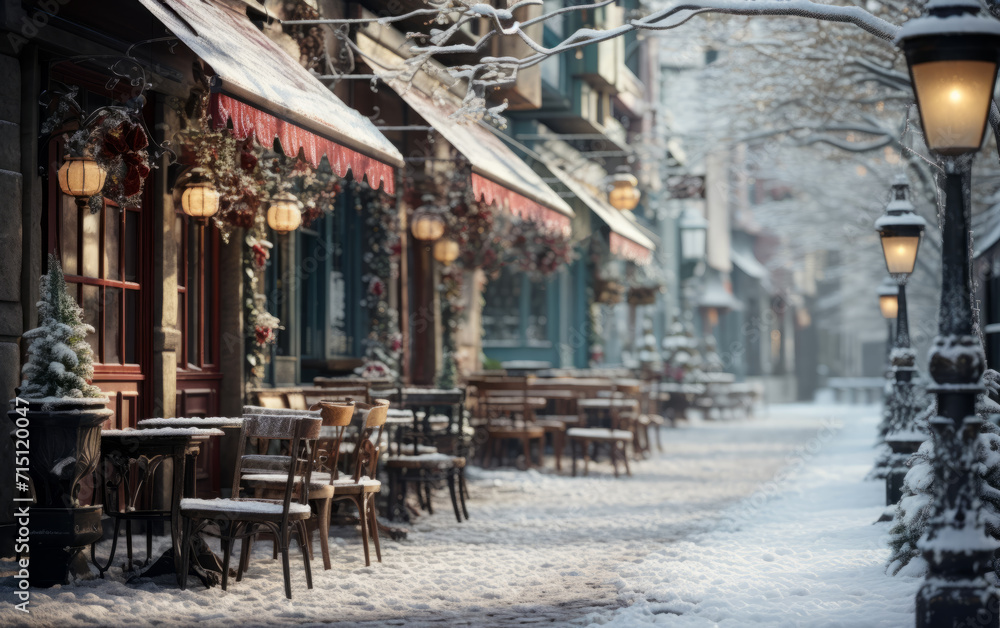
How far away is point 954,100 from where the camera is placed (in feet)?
16.4

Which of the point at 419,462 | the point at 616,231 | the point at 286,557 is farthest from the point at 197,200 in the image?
the point at 616,231

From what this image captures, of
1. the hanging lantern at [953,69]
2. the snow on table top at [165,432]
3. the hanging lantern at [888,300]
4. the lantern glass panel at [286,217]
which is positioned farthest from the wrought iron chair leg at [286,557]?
the hanging lantern at [888,300]

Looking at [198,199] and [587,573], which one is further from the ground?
[198,199]

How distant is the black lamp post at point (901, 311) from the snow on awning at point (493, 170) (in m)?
3.54

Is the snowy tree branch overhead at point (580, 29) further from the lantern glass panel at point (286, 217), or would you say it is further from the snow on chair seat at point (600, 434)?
the snow on chair seat at point (600, 434)

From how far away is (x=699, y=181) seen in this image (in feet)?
70.3

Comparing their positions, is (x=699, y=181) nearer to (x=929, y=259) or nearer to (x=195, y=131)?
(x=929, y=259)

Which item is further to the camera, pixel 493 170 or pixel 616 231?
pixel 616 231

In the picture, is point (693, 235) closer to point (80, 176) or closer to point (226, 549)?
point (80, 176)

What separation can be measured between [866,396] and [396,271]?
35.1m

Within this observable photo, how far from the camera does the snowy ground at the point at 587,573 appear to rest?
6301 millimetres

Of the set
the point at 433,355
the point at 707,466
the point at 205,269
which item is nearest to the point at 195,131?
the point at 205,269

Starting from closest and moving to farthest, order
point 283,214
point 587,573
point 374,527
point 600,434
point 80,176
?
point 80,176 → point 587,573 → point 374,527 → point 283,214 → point 600,434

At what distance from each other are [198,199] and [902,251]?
5689 millimetres
